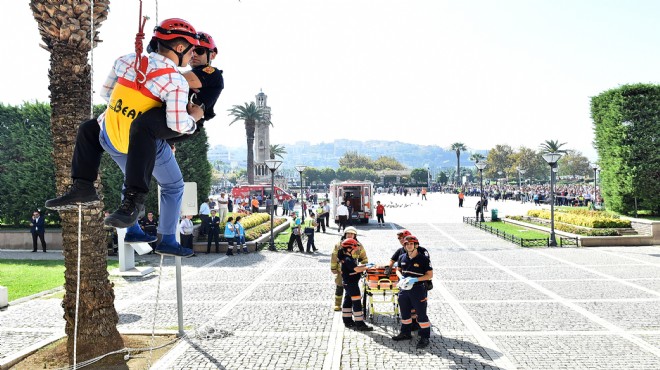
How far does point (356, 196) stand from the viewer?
3288 centimetres

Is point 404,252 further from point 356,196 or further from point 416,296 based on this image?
point 356,196

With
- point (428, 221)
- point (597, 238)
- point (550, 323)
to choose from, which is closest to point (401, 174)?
point (428, 221)

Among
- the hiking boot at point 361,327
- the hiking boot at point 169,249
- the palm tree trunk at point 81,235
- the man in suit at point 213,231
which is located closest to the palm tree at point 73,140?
the palm tree trunk at point 81,235

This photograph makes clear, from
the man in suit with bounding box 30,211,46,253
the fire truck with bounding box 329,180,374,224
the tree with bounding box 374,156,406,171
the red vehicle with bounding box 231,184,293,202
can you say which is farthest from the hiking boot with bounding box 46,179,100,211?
the tree with bounding box 374,156,406,171

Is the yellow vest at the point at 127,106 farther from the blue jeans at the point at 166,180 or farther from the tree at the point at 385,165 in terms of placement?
the tree at the point at 385,165

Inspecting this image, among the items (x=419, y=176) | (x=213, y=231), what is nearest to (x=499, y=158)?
(x=419, y=176)

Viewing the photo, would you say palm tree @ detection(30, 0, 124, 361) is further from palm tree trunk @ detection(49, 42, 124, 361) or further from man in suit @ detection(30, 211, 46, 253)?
man in suit @ detection(30, 211, 46, 253)

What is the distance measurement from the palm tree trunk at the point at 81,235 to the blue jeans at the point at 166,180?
174 inches

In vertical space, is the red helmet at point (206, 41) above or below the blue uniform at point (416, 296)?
above

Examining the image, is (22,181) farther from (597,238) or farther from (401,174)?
(401,174)

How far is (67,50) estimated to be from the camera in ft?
21.0

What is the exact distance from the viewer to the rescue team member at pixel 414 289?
8.29 meters

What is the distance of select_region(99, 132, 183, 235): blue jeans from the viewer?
2.66 metres

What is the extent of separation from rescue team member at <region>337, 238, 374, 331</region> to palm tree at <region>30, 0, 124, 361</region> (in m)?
3.80
